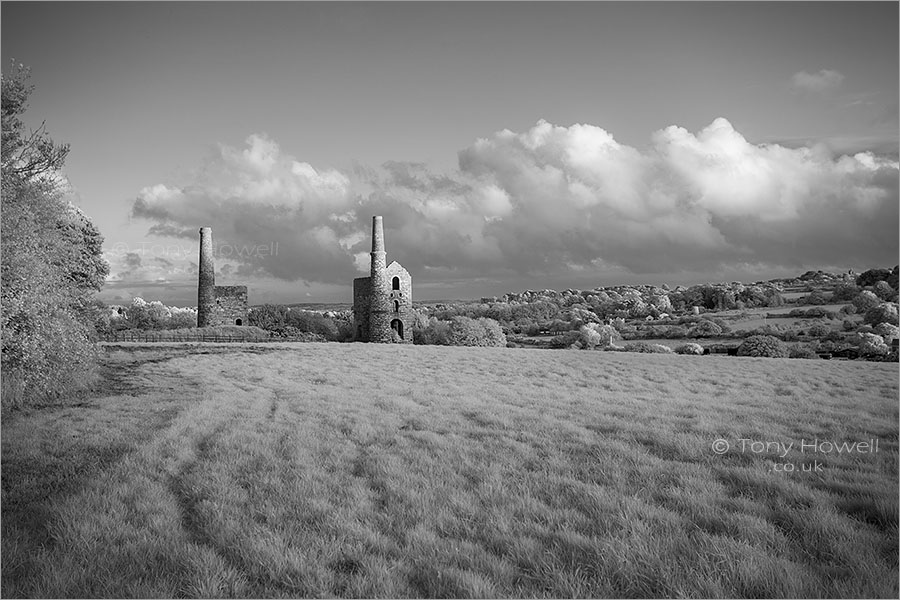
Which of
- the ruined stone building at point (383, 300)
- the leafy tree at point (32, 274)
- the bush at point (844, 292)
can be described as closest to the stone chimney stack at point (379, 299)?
the ruined stone building at point (383, 300)

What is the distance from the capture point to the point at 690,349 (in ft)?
119

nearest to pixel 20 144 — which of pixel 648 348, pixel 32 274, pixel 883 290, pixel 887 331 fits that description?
pixel 32 274

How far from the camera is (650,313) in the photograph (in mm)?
61750

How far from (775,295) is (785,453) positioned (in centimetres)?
4942

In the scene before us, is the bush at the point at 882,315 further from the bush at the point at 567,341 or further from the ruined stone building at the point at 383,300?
the ruined stone building at the point at 383,300

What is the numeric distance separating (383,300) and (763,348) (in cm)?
3103

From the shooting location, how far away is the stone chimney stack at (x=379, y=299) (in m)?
49.4

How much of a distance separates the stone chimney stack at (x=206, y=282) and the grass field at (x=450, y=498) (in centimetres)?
4471

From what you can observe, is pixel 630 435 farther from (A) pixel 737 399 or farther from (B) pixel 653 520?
(A) pixel 737 399

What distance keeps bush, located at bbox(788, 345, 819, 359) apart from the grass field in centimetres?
1967

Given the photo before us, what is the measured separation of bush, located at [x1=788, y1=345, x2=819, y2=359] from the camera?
31797mm

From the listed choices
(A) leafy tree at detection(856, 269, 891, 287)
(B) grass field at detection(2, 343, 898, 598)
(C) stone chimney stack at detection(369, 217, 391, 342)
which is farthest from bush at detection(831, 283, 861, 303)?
(C) stone chimney stack at detection(369, 217, 391, 342)

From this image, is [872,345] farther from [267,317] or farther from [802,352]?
[267,317]

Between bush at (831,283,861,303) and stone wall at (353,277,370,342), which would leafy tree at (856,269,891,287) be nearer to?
bush at (831,283,861,303)
